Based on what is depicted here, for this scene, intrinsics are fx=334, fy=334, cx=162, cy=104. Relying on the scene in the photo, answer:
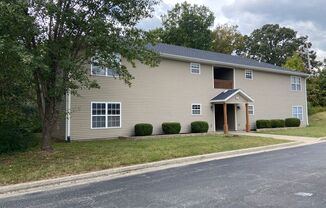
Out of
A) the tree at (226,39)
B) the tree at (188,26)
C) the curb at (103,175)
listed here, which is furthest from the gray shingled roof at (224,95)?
the tree at (226,39)

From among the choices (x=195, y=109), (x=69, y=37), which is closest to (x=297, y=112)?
(x=195, y=109)

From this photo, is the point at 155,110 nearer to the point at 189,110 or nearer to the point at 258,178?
the point at 189,110

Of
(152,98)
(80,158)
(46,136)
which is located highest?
(152,98)

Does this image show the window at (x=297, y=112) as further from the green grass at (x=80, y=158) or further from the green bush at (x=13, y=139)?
the green bush at (x=13, y=139)

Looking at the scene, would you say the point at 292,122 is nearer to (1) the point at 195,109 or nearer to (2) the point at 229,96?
(2) the point at 229,96

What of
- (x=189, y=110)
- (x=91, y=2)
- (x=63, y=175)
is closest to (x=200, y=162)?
(x=63, y=175)

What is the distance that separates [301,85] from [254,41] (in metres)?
37.8

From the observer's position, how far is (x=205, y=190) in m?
7.30

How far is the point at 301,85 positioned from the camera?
111ft

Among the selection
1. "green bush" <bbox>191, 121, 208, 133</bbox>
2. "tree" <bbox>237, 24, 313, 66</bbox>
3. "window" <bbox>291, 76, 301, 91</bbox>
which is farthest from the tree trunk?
"tree" <bbox>237, 24, 313, 66</bbox>

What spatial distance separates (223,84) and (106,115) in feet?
36.4

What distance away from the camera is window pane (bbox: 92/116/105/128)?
19297 mm

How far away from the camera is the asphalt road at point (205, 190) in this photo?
20.7 feet

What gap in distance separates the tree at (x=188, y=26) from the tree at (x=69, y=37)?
35.6 metres
